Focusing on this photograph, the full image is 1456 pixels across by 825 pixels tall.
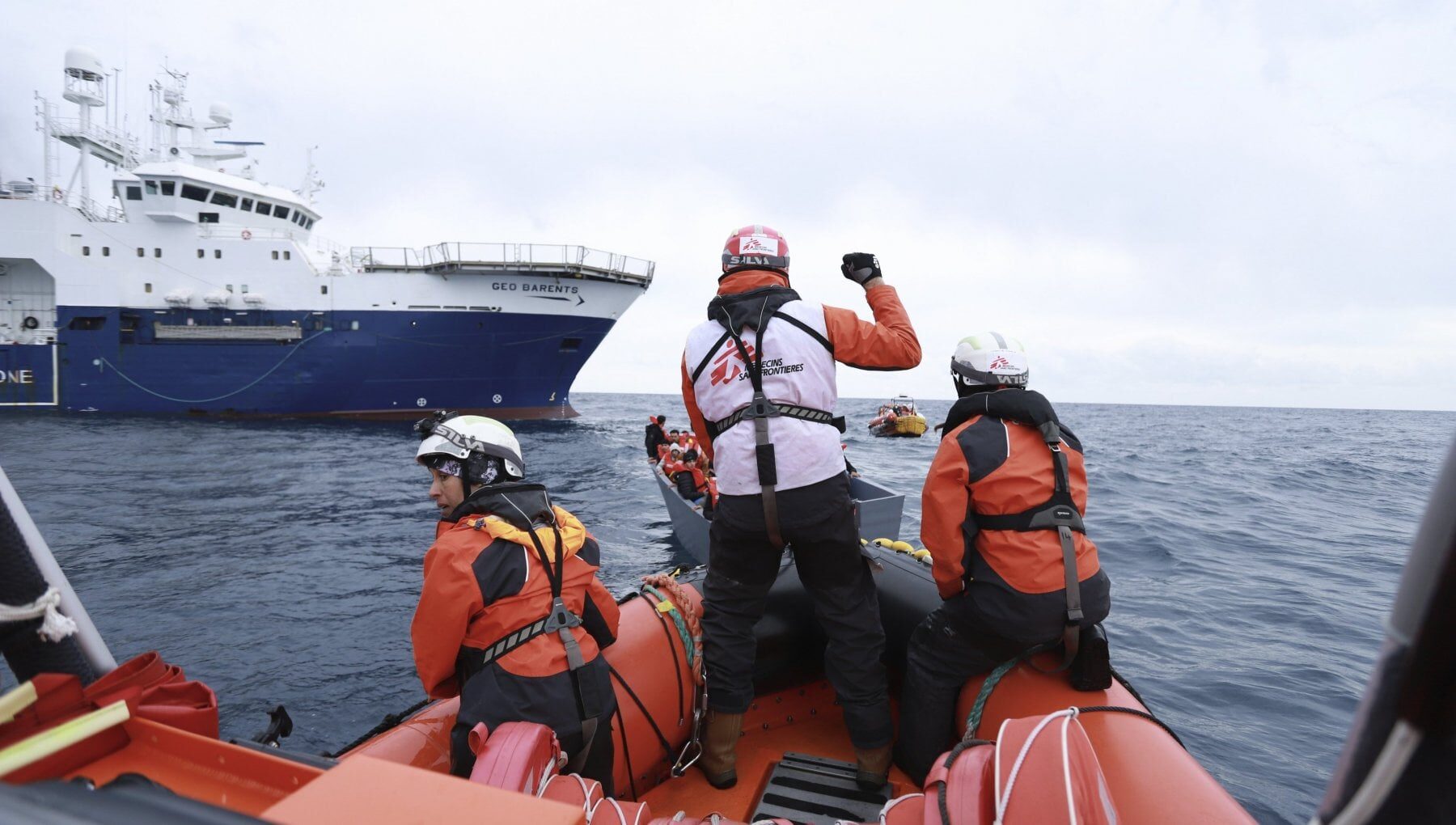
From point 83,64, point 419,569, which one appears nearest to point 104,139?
point 83,64

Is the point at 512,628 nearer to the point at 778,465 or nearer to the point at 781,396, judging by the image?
the point at 778,465

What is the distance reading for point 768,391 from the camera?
2.71 meters

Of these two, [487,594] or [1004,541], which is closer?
[487,594]

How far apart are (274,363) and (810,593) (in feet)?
96.4

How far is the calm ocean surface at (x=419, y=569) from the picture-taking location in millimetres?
4949

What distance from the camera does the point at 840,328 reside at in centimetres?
280

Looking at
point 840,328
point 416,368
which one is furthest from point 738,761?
point 416,368

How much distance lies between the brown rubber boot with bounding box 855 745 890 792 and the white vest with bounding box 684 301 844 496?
1322mm

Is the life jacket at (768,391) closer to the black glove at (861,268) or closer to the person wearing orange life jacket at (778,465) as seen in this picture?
the person wearing orange life jacket at (778,465)

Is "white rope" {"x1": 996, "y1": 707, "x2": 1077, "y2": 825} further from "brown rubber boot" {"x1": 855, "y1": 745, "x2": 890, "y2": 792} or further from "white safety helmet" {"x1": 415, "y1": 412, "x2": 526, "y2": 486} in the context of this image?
"white safety helmet" {"x1": 415, "y1": 412, "x2": 526, "y2": 486}

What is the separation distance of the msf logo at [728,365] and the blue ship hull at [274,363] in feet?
85.7

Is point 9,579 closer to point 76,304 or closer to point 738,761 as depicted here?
point 738,761

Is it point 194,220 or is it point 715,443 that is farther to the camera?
point 194,220

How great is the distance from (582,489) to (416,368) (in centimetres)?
1582
